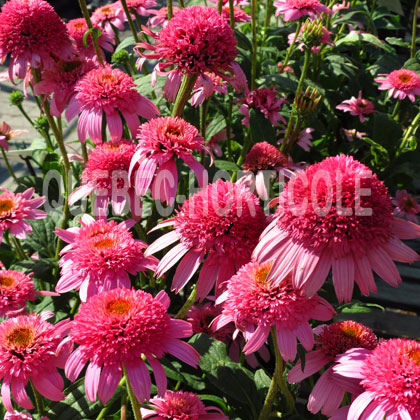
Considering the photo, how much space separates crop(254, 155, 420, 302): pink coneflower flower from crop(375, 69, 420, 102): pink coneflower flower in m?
1.34

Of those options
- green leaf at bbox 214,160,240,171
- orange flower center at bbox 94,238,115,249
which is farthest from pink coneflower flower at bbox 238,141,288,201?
orange flower center at bbox 94,238,115,249

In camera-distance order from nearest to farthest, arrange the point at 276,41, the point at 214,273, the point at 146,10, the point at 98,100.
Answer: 1. the point at 214,273
2. the point at 98,100
3. the point at 146,10
4. the point at 276,41

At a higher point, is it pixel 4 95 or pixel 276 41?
pixel 276 41

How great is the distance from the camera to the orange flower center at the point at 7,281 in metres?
1.16

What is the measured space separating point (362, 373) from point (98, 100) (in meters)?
0.71

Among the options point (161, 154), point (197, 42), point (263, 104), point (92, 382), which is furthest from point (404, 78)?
point (92, 382)

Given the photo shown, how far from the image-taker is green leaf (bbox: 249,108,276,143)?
1518 mm

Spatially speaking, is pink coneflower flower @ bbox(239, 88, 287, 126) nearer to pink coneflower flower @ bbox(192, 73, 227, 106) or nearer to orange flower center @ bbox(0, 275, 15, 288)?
pink coneflower flower @ bbox(192, 73, 227, 106)

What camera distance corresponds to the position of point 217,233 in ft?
2.68

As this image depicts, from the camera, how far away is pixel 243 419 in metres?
1.13

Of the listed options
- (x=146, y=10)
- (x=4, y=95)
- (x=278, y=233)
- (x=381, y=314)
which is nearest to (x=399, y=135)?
(x=381, y=314)

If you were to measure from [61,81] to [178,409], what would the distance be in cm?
74

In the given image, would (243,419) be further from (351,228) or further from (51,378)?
(351,228)

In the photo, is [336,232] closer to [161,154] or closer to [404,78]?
[161,154]
